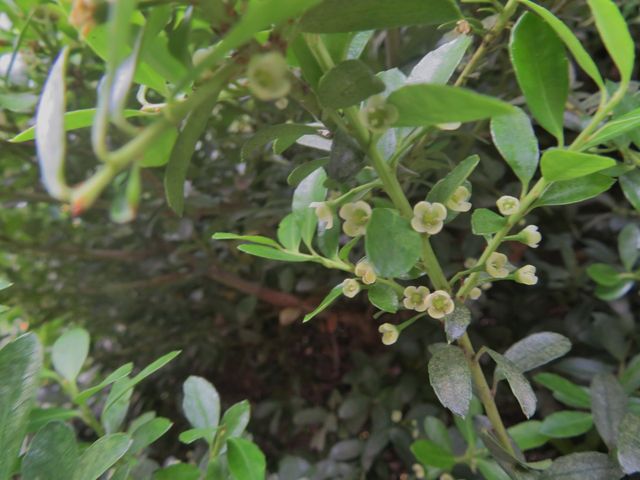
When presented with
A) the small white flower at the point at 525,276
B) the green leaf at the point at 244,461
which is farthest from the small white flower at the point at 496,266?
the green leaf at the point at 244,461

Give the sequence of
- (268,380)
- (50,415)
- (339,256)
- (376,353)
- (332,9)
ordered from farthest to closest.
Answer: (268,380), (376,353), (50,415), (339,256), (332,9)

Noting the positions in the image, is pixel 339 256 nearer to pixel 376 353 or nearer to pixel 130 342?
pixel 376 353

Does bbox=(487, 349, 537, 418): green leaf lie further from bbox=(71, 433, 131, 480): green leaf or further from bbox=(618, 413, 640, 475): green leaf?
bbox=(71, 433, 131, 480): green leaf

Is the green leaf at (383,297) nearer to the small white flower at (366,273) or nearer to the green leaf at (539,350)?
the small white flower at (366,273)

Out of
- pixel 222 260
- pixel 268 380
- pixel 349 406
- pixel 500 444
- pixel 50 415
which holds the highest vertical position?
pixel 50 415

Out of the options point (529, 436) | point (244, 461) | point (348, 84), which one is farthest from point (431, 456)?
point (348, 84)

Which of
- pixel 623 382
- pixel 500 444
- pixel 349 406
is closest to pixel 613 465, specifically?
pixel 500 444
